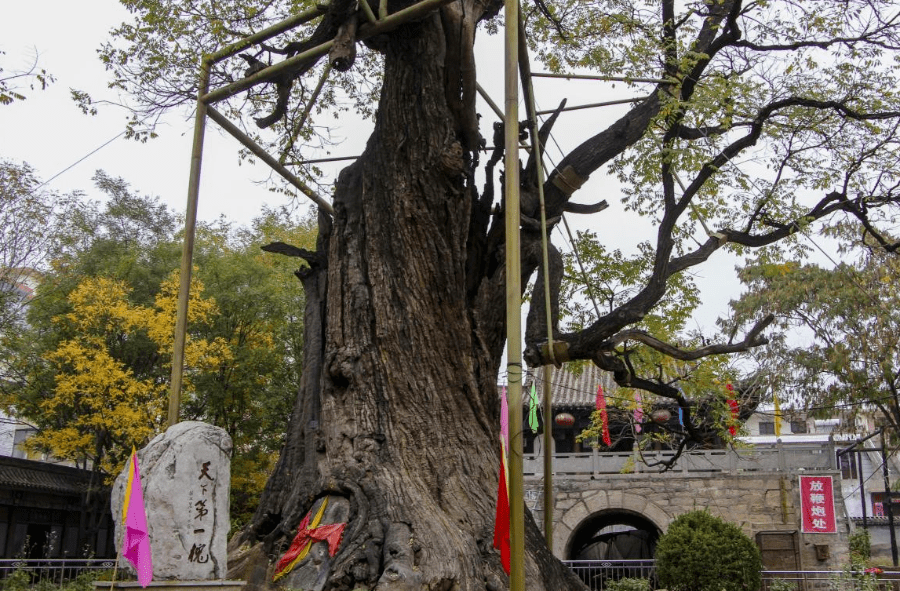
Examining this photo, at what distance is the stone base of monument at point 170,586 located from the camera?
451 centimetres

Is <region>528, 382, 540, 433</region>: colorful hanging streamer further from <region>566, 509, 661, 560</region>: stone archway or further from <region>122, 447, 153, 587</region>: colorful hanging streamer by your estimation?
<region>122, 447, 153, 587</region>: colorful hanging streamer

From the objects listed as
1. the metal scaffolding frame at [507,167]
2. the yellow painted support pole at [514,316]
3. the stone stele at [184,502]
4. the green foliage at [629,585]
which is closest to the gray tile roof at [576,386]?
the green foliage at [629,585]

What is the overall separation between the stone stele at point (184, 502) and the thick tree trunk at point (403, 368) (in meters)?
0.56

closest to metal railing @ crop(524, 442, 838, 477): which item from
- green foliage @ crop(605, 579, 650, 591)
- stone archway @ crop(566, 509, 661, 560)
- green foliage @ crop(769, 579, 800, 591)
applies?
stone archway @ crop(566, 509, 661, 560)

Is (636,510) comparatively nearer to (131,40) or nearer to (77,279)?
(77,279)

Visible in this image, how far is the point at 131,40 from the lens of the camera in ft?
26.0

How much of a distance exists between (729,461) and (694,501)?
3.96 feet

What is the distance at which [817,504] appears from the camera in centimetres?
1750

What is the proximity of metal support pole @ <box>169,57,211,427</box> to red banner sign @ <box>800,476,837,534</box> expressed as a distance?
51.5ft

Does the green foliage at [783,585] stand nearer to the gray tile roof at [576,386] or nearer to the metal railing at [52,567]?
the metal railing at [52,567]

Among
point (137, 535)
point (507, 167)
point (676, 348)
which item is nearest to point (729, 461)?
point (676, 348)

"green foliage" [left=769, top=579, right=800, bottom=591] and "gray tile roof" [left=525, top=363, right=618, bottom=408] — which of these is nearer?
"green foliage" [left=769, top=579, right=800, bottom=591]

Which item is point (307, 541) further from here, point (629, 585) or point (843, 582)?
point (843, 582)

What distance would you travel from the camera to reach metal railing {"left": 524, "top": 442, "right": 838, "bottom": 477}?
18.3 m
